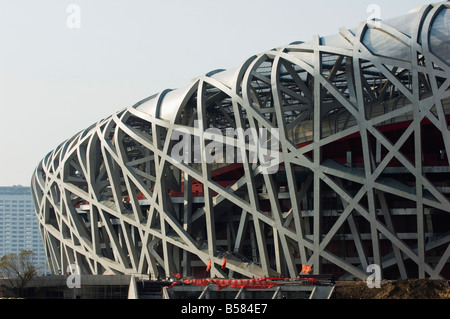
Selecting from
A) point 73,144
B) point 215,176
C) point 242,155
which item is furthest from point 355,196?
point 73,144

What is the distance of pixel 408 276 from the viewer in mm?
52469

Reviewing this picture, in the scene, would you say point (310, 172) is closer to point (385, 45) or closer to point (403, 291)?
point (385, 45)

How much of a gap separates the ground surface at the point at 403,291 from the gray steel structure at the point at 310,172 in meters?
7.73

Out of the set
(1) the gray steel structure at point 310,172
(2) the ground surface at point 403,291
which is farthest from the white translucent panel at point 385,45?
(2) the ground surface at point 403,291

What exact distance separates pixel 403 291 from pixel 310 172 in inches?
645

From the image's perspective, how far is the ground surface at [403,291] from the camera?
3988cm

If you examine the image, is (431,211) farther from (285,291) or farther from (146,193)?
(146,193)

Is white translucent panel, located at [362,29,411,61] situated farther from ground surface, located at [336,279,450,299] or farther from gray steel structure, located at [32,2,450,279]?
ground surface, located at [336,279,450,299]

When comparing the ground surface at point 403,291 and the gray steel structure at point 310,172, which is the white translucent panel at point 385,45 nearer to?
the gray steel structure at point 310,172

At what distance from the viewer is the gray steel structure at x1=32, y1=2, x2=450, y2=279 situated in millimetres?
48969

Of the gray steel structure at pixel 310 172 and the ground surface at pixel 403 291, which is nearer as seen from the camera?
the ground surface at pixel 403 291

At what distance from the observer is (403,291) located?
40.3m

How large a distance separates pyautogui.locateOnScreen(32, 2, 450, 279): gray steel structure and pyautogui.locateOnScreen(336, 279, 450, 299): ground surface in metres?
7.73

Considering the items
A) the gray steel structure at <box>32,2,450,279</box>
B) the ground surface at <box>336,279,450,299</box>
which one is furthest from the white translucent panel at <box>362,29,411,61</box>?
the ground surface at <box>336,279,450,299</box>
